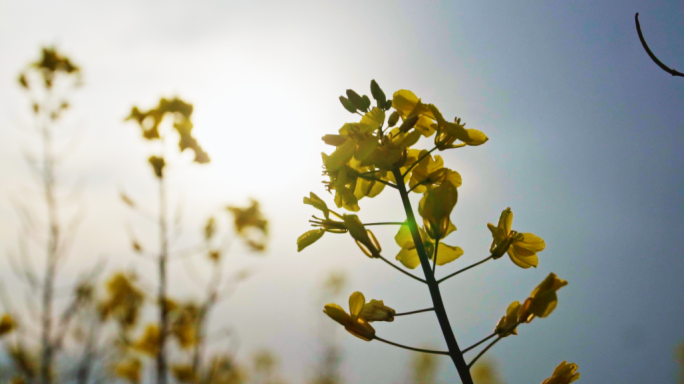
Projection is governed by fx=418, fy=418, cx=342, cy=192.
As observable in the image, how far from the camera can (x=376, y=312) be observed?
124 cm

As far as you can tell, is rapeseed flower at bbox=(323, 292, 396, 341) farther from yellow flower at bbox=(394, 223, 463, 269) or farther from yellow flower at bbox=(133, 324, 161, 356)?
yellow flower at bbox=(133, 324, 161, 356)

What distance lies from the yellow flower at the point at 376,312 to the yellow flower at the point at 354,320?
0.05 feet

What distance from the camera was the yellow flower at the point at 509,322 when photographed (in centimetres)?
115

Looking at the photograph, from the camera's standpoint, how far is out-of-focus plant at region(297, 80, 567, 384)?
3.65 ft

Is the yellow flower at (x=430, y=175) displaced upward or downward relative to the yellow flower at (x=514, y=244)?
upward

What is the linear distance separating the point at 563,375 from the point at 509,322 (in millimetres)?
200

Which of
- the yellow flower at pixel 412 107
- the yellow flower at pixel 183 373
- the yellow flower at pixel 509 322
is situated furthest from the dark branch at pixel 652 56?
the yellow flower at pixel 183 373

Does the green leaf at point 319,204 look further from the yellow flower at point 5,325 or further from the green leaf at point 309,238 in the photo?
the yellow flower at point 5,325

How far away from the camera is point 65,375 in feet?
11.1

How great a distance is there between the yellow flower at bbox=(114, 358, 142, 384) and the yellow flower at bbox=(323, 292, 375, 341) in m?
4.87

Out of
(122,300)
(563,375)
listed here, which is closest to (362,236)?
(563,375)

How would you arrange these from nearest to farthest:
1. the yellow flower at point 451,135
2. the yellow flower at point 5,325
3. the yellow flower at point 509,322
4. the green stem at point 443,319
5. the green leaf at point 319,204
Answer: the green stem at point 443,319 < the yellow flower at point 509,322 < the yellow flower at point 451,135 < the green leaf at point 319,204 < the yellow flower at point 5,325

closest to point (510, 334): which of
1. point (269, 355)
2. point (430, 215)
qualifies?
point (430, 215)

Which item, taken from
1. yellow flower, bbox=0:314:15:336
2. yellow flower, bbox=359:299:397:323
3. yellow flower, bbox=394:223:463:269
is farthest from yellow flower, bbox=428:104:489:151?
yellow flower, bbox=0:314:15:336
